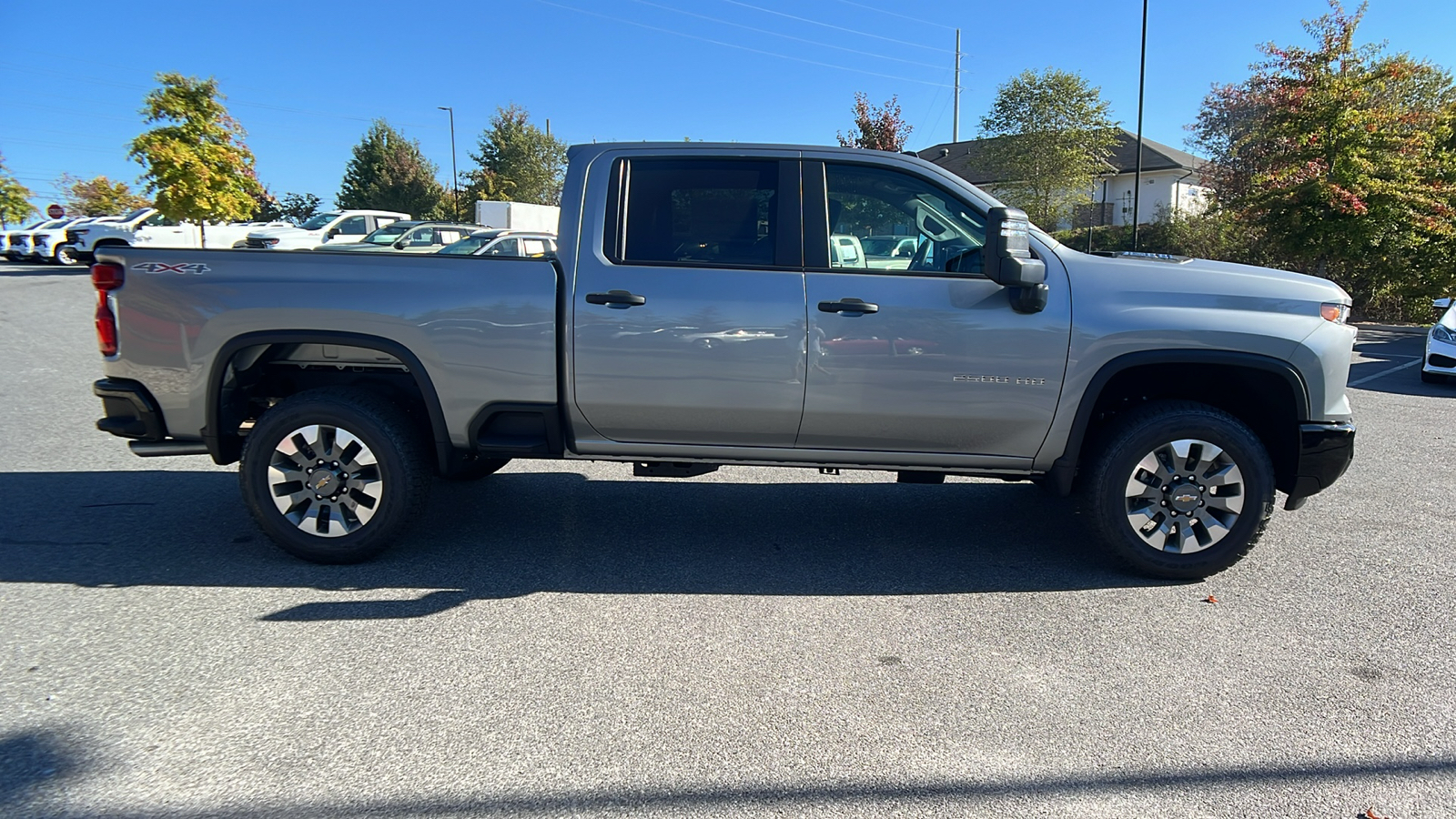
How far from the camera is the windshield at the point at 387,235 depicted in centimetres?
2406

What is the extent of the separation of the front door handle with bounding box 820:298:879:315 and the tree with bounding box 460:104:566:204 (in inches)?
1937

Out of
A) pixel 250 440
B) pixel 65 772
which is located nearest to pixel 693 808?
pixel 65 772

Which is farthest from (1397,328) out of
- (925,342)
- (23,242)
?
(23,242)

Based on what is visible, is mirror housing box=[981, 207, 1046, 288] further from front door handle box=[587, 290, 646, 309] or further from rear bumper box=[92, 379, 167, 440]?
rear bumper box=[92, 379, 167, 440]

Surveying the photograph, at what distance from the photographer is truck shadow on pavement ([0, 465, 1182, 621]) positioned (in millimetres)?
4445

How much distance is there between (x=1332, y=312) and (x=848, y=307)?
2.31 metres

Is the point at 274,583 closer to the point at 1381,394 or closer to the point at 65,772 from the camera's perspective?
the point at 65,772

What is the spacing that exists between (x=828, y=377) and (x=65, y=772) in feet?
10.6

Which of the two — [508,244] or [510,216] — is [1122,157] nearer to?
[510,216]

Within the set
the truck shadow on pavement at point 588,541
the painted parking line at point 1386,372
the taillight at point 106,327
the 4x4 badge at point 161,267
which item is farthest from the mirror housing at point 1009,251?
the painted parking line at point 1386,372

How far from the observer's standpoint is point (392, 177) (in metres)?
58.3

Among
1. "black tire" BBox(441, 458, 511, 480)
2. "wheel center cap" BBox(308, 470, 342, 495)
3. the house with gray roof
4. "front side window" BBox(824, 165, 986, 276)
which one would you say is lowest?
"black tire" BBox(441, 458, 511, 480)

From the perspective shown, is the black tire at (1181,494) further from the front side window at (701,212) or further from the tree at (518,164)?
the tree at (518,164)

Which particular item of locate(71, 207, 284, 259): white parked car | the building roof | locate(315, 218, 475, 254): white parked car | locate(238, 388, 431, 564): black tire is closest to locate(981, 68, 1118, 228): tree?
the building roof
